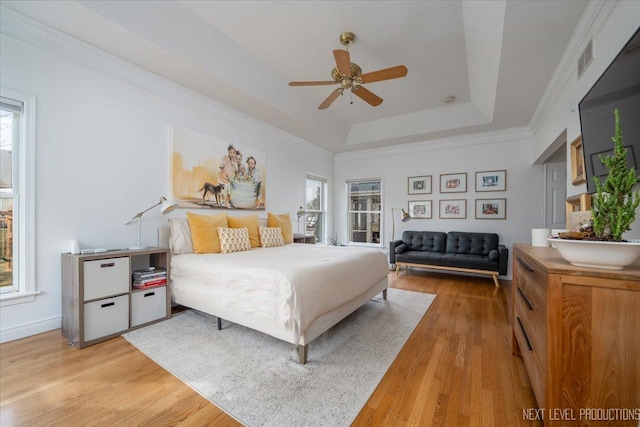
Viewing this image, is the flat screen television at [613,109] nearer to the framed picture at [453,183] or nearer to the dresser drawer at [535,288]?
the dresser drawer at [535,288]

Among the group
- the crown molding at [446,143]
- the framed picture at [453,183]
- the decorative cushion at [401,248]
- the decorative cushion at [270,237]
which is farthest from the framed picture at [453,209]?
the decorative cushion at [270,237]

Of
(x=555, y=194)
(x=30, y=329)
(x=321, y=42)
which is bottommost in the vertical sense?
(x=30, y=329)

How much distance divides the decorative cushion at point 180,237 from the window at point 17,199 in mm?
1136

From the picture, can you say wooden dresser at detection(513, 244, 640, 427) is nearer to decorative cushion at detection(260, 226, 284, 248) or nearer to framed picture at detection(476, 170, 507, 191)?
decorative cushion at detection(260, 226, 284, 248)

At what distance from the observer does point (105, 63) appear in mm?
2672

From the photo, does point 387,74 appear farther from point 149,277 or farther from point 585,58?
point 149,277

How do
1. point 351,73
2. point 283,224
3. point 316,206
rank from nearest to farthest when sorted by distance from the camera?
point 351,73 → point 283,224 → point 316,206

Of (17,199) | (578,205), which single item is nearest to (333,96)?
(578,205)

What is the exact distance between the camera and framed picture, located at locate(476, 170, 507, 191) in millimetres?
4914

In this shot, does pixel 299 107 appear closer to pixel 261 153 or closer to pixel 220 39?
pixel 261 153

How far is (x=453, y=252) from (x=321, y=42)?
4281 mm

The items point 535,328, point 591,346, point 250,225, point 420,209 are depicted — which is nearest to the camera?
point 591,346

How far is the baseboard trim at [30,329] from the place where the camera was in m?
2.17

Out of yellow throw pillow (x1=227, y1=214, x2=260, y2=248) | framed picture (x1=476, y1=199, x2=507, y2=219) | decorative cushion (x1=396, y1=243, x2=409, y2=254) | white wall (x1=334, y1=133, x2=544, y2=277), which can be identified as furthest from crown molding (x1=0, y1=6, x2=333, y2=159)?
framed picture (x1=476, y1=199, x2=507, y2=219)
